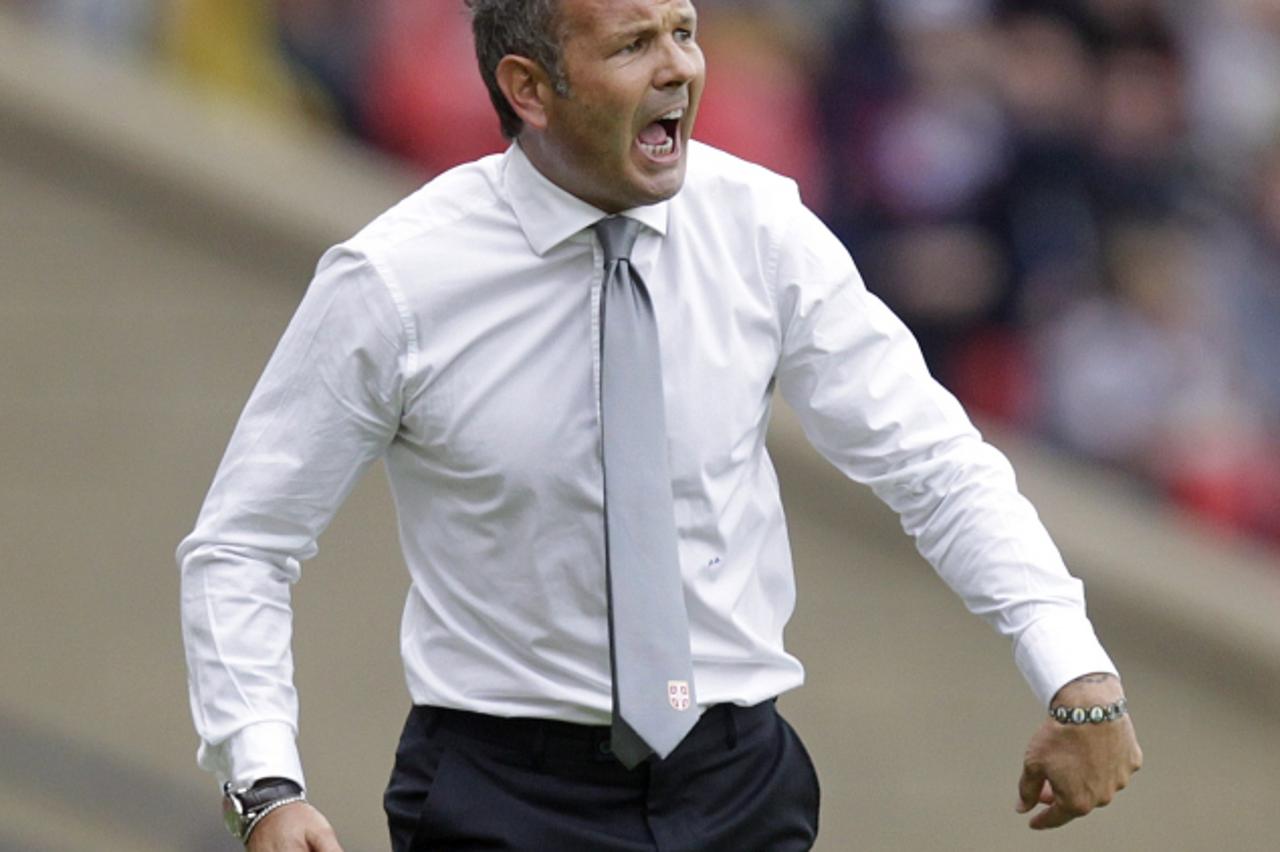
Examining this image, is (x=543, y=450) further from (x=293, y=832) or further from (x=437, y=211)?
(x=293, y=832)

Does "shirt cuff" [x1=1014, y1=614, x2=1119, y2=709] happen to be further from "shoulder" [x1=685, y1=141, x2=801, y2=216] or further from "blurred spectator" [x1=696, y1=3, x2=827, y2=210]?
"blurred spectator" [x1=696, y1=3, x2=827, y2=210]

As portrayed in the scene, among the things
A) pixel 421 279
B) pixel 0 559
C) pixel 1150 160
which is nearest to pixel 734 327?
pixel 421 279

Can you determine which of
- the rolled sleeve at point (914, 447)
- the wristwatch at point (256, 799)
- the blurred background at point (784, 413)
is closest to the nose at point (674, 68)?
the rolled sleeve at point (914, 447)

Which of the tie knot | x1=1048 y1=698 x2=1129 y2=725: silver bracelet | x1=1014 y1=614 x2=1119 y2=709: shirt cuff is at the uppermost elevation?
the tie knot

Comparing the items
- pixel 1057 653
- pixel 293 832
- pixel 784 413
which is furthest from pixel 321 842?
pixel 784 413

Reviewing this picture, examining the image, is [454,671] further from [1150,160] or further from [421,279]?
[1150,160]

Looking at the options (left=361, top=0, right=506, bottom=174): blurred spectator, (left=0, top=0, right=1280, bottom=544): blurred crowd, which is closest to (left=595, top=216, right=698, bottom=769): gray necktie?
(left=361, top=0, right=506, bottom=174): blurred spectator

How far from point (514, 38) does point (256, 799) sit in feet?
Result: 3.55

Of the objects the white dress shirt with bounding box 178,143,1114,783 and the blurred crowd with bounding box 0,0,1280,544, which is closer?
the white dress shirt with bounding box 178,143,1114,783

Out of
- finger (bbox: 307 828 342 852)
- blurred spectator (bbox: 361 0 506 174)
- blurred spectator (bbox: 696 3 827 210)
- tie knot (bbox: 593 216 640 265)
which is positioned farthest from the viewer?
blurred spectator (bbox: 696 3 827 210)

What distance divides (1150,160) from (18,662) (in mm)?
3992

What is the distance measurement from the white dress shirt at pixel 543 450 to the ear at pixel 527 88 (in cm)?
8

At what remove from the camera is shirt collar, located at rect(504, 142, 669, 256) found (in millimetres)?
3195

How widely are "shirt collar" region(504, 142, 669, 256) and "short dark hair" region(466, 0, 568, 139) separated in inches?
4.6
